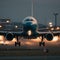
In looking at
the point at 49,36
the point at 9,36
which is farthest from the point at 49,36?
the point at 9,36

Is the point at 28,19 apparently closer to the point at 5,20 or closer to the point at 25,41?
the point at 25,41

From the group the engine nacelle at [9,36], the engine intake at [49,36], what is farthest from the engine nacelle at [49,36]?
the engine nacelle at [9,36]

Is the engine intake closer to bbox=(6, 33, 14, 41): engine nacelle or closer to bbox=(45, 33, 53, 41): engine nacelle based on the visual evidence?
bbox=(45, 33, 53, 41): engine nacelle

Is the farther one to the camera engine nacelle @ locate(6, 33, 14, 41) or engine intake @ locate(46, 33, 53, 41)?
engine intake @ locate(46, 33, 53, 41)

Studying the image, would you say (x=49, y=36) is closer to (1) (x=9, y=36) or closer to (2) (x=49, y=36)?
(2) (x=49, y=36)

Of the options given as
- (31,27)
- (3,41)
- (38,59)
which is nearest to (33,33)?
(31,27)

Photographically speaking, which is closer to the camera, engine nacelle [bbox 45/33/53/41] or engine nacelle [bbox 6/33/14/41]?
engine nacelle [bbox 6/33/14/41]

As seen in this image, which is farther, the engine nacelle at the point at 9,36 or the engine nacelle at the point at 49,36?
the engine nacelle at the point at 49,36

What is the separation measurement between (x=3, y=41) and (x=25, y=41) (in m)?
5.56

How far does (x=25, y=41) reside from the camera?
Result: 92000 mm

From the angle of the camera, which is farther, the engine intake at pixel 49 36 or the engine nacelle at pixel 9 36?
the engine intake at pixel 49 36

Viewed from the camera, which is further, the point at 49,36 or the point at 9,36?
the point at 49,36

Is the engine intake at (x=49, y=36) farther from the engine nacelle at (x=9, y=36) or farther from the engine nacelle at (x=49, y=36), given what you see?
the engine nacelle at (x=9, y=36)

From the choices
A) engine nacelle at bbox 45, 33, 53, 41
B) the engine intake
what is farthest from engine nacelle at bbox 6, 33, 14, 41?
the engine intake
